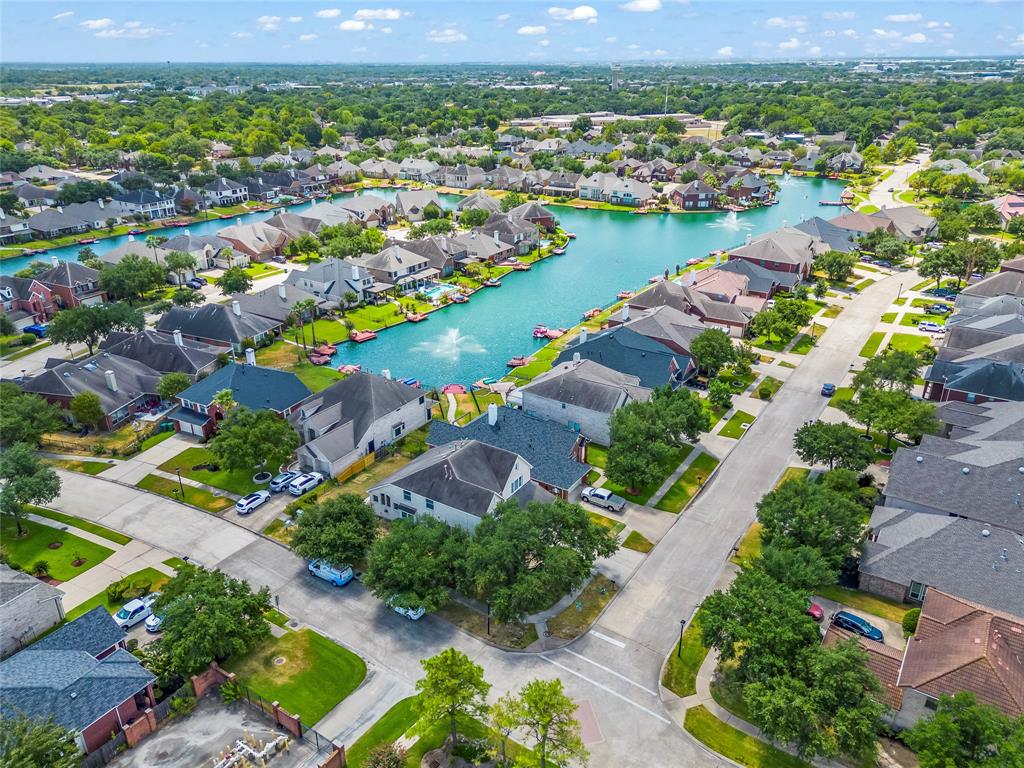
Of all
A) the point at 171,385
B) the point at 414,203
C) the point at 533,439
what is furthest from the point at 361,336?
the point at 414,203

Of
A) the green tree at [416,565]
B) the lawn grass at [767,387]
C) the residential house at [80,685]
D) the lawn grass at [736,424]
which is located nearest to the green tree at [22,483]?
the residential house at [80,685]

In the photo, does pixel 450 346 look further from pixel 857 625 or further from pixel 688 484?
pixel 857 625

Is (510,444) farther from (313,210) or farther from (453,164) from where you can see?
(453,164)

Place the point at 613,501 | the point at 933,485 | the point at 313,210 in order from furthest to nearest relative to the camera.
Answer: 1. the point at 313,210
2. the point at 613,501
3. the point at 933,485

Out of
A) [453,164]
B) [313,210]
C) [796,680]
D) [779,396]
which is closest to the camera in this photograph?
[796,680]

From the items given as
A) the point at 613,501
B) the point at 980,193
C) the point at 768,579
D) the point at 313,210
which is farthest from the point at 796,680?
the point at 980,193
